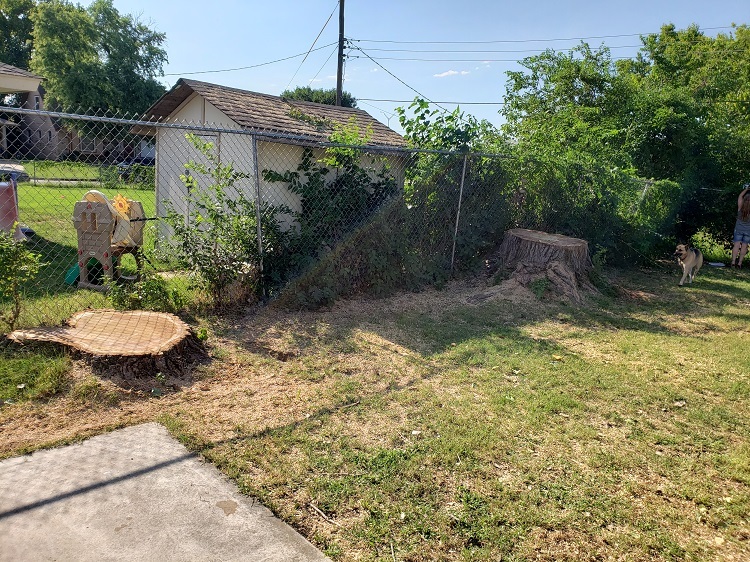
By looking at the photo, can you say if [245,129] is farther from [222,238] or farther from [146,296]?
[146,296]

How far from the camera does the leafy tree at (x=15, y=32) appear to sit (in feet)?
146

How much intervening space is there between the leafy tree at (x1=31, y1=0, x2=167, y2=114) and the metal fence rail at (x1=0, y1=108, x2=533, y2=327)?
30719 millimetres

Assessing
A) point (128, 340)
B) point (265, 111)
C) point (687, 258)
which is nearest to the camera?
point (128, 340)

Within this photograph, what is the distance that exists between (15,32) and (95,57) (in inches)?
632

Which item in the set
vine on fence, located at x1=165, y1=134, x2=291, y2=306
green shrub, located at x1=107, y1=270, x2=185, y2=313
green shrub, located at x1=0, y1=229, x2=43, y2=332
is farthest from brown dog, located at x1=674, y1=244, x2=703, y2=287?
green shrub, located at x1=0, y1=229, x2=43, y2=332

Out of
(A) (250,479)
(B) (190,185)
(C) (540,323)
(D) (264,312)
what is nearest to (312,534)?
(A) (250,479)

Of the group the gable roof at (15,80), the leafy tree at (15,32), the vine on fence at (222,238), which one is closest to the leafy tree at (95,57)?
the leafy tree at (15,32)

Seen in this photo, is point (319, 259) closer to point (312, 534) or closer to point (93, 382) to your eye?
point (93, 382)

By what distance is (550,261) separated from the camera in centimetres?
720

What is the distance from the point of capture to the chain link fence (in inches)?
204

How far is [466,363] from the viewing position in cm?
455

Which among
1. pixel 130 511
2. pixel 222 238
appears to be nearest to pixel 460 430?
pixel 130 511

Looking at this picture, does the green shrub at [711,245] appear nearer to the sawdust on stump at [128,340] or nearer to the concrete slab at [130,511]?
the sawdust on stump at [128,340]

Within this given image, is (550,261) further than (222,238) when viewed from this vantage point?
Yes
